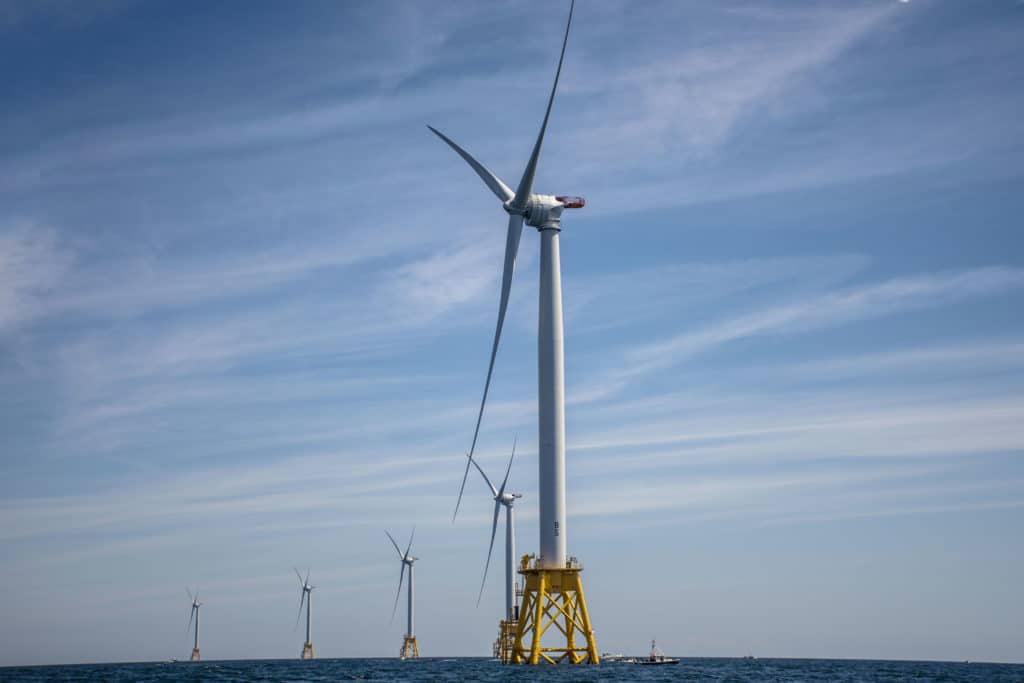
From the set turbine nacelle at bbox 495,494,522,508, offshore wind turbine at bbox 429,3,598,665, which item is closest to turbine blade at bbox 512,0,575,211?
offshore wind turbine at bbox 429,3,598,665

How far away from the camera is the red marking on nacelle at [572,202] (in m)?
98.5

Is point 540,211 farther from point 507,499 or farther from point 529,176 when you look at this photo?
point 507,499

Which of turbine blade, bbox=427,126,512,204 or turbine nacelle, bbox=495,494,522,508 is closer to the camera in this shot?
turbine blade, bbox=427,126,512,204

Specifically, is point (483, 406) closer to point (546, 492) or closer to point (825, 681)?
point (546, 492)

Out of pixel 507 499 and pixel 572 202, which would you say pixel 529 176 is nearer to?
pixel 572 202

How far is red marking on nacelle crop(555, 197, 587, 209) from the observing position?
98.5 meters

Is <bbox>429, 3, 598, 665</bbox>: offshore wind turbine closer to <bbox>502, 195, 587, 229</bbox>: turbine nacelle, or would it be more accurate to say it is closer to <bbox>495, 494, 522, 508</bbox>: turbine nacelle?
<bbox>502, 195, 587, 229</bbox>: turbine nacelle

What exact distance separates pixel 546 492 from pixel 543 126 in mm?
30759

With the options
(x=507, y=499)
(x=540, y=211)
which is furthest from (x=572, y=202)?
(x=507, y=499)

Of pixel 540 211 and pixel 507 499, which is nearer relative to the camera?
pixel 540 211

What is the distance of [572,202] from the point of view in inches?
3905

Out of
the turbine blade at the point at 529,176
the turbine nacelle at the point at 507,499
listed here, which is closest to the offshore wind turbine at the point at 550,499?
the turbine blade at the point at 529,176

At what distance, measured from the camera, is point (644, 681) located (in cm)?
9081

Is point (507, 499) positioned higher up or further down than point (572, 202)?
further down
